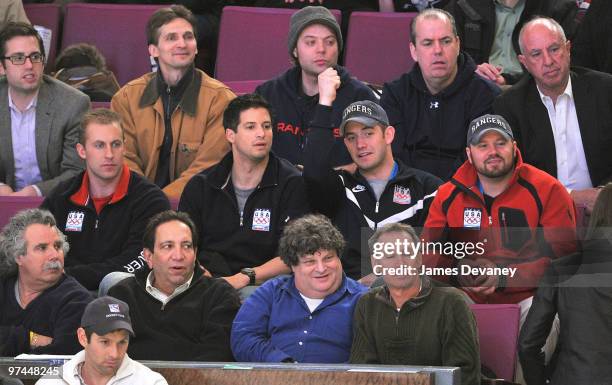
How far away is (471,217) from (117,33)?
123 inches

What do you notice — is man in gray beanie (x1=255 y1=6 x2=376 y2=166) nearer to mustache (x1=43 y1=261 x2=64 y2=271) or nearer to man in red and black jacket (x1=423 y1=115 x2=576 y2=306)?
man in red and black jacket (x1=423 y1=115 x2=576 y2=306)

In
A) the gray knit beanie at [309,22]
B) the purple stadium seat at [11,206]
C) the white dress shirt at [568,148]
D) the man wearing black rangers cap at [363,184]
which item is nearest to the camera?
the man wearing black rangers cap at [363,184]

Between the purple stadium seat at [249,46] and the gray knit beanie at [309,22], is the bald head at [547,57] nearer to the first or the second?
the gray knit beanie at [309,22]

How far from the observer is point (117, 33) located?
25.3 feet

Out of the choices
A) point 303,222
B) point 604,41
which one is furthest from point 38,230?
point 604,41

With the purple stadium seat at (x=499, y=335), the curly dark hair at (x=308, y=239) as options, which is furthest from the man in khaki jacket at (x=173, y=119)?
the purple stadium seat at (x=499, y=335)

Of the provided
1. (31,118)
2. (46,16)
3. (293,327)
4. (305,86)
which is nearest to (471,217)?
(293,327)

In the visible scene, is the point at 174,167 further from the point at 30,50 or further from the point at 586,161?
the point at 586,161

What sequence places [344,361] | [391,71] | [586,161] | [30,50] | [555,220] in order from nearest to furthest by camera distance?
[344,361] → [555,220] → [586,161] → [30,50] → [391,71]

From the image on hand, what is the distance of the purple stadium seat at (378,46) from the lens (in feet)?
23.9

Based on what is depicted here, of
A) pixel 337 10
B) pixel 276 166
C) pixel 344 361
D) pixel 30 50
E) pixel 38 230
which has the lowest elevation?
pixel 344 361

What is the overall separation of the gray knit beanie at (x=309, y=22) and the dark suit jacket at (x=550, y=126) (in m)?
0.86

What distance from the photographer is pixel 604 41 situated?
6.71m

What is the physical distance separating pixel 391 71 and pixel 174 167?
1.57 metres
